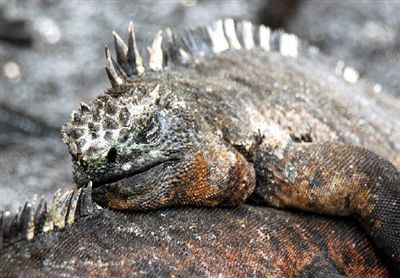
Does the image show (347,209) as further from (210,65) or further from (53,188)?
(53,188)

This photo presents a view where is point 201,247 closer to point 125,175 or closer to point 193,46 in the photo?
point 125,175

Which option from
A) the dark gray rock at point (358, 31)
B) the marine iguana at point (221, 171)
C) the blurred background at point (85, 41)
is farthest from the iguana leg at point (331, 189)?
the dark gray rock at point (358, 31)

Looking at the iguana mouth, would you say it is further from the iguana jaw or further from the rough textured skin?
the rough textured skin

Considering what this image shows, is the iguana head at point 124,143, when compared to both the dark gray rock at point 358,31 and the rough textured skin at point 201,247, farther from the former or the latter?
the dark gray rock at point 358,31

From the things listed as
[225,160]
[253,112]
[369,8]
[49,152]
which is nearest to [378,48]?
[369,8]

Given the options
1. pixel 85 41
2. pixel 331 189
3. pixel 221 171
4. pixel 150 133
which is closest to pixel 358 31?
pixel 85 41

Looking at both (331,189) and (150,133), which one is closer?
(150,133)
